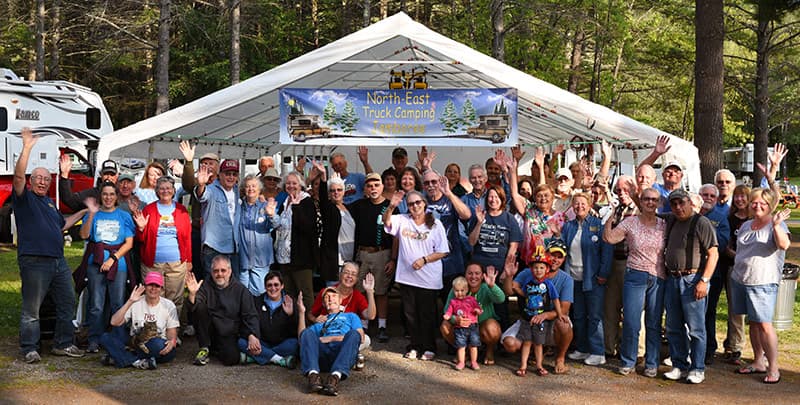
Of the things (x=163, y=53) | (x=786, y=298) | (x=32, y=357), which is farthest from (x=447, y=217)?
(x=163, y=53)

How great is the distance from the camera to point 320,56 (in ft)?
27.4

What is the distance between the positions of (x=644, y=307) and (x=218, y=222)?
375cm

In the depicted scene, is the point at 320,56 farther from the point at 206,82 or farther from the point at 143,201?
the point at 206,82

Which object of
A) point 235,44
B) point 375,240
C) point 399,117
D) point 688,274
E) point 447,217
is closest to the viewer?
point 688,274

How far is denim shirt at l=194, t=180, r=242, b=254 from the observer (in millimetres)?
7605

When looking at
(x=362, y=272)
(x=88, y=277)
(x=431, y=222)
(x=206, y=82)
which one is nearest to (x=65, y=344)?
(x=88, y=277)

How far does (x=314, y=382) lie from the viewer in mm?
6254

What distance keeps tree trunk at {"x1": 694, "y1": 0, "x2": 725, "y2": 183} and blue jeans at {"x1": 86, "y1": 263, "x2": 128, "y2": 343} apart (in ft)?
22.5

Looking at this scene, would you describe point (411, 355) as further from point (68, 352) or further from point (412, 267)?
point (68, 352)

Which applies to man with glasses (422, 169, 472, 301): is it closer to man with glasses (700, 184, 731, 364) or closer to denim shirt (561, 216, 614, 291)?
denim shirt (561, 216, 614, 291)

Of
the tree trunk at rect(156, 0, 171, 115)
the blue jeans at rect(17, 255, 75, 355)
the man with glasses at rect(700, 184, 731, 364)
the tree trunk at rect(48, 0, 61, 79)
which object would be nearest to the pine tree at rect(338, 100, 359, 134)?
Result: the blue jeans at rect(17, 255, 75, 355)

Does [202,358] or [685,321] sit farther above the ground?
[685,321]

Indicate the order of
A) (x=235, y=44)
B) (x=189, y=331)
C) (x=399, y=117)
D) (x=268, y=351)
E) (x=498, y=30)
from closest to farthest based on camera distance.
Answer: (x=268, y=351) → (x=189, y=331) → (x=399, y=117) → (x=498, y=30) → (x=235, y=44)

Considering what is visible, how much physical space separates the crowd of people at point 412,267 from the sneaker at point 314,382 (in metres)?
0.01
